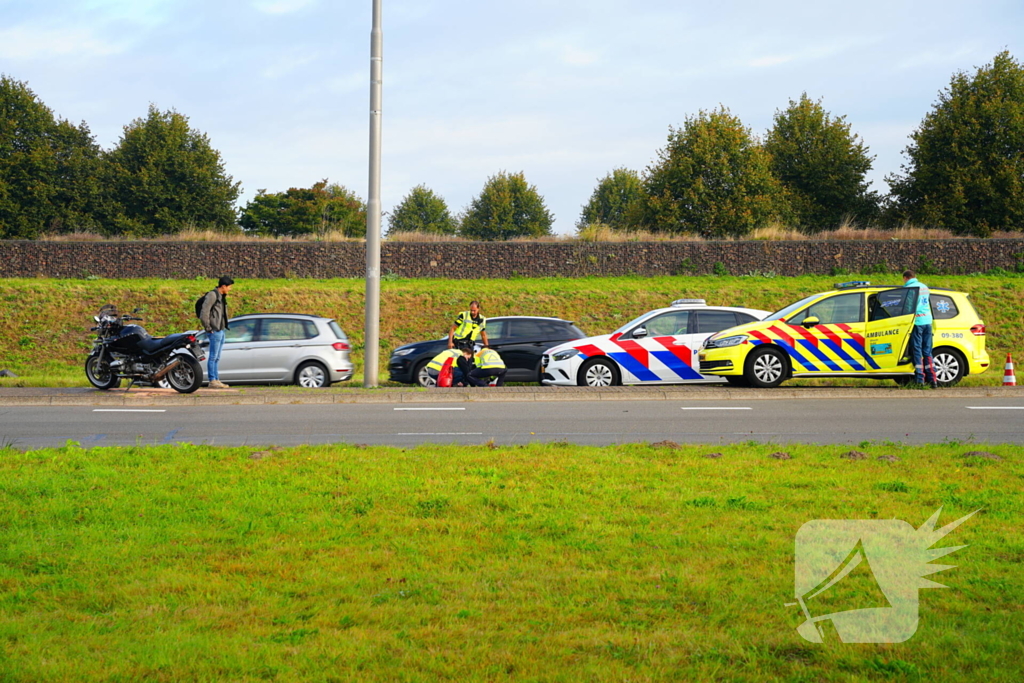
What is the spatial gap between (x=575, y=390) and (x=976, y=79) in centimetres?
3551

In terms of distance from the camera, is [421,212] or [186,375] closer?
[186,375]

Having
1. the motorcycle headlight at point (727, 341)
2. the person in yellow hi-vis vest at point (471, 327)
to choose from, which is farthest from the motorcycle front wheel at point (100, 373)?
the motorcycle headlight at point (727, 341)

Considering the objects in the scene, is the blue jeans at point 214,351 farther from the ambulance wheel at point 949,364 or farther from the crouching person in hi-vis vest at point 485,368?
the ambulance wheel at point 949,364

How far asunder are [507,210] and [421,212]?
538 inches

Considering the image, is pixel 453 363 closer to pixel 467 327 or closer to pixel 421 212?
pixel 467 327

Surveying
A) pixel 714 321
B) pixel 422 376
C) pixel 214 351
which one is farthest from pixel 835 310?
pixel 214 351

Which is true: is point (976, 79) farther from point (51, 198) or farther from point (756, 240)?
point (51, 198)

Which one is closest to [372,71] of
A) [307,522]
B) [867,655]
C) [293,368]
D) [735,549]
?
[293,368]

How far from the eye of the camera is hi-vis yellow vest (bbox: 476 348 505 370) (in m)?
16.7

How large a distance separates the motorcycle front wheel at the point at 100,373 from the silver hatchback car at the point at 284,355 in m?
2.12

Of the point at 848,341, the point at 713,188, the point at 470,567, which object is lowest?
the point at 470,567

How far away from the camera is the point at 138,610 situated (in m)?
4.44

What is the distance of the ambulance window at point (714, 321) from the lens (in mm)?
17078

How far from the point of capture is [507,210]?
66.1 meters
